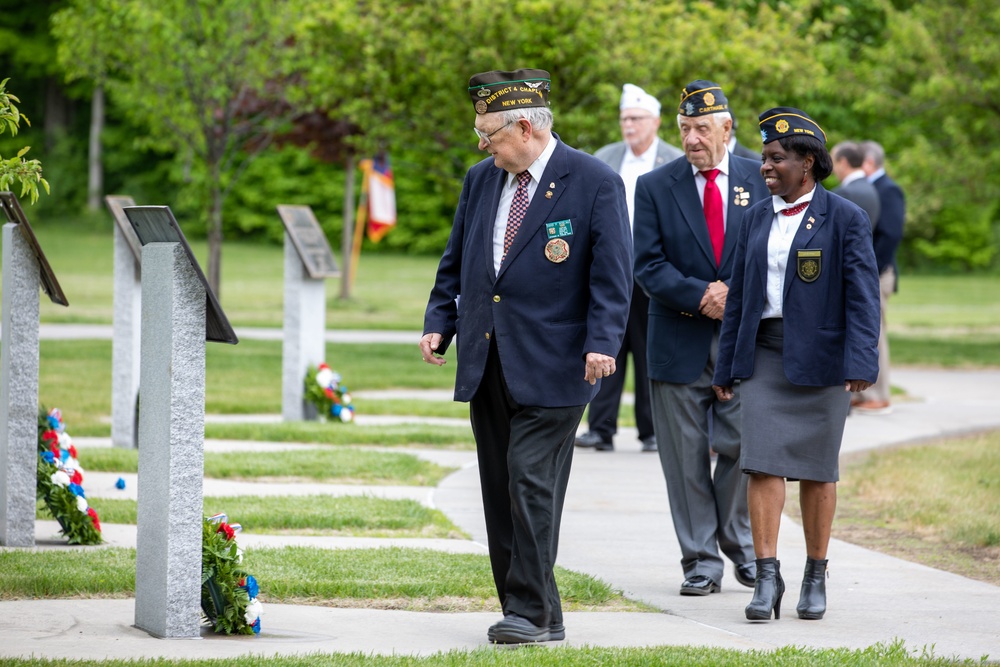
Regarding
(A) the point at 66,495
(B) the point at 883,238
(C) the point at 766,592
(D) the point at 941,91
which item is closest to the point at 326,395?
(A) the point at 66,495

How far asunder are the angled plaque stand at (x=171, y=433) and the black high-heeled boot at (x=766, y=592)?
2.15 metres

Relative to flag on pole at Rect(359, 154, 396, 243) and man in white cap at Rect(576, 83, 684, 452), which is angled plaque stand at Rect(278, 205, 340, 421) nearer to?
man in white cap at Rect(576, 83, 684, 452)

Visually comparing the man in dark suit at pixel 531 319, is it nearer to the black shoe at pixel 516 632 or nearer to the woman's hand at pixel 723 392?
the black shoe at pixel 516 632

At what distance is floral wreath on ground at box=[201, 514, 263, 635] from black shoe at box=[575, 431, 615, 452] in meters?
5.43

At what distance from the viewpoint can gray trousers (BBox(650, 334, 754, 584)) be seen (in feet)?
20.1

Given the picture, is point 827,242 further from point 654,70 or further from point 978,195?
point 978,195

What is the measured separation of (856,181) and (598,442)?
365cm

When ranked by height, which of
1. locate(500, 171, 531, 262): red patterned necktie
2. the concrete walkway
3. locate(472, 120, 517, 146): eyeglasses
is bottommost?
the concrete walkway

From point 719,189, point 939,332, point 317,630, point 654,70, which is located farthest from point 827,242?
point 939,332

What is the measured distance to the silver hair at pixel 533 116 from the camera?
16.3ft

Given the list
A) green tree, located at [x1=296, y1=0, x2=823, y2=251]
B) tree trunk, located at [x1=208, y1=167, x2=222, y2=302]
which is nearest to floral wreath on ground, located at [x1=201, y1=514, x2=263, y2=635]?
green tree, located at [x1=296, y1=0, x2=823, y2=251]

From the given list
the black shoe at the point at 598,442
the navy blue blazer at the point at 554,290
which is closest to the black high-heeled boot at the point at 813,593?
the navy blue blazer at the point at 554,290

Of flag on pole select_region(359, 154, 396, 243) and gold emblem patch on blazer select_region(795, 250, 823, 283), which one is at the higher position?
flag on pole select_region(359, 154, 396, 243)

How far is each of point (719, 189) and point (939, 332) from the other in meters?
18.4
